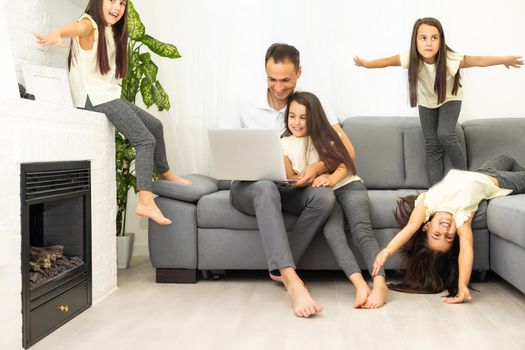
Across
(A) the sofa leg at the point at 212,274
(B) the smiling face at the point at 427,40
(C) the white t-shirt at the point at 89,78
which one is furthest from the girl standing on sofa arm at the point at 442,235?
(C) the white t-shirt at the point at 89,78

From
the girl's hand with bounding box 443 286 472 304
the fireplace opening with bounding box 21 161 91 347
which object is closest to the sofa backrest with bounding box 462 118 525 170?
the girl's hand with bounding box 443 286 472 304

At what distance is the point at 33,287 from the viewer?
1933 mm

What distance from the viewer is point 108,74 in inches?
99.0

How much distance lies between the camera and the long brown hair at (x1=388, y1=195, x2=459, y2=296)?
2.52 m

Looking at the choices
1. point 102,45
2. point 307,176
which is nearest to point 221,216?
point 307,176

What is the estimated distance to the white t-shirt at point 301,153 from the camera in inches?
104

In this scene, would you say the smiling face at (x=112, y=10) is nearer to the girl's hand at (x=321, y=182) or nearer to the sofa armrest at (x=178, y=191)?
the sofa armrest at (x=178, y=191)

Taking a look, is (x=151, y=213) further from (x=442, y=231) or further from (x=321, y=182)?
(x=442, y=231)

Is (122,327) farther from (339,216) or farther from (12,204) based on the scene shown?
(339,216)

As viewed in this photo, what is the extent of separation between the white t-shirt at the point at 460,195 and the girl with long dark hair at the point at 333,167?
29cm

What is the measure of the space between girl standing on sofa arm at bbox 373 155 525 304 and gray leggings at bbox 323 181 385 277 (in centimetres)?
8

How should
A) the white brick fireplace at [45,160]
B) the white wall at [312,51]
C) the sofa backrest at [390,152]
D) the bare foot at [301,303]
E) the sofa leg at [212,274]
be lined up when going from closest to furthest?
the white brick fireplace at [45,160] → the bare foot at [301,303] → the sofa leg at [212,274] → the sofa backrest at [390,152] → the white wall at [312,51]

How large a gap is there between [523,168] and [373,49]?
1125 millimetres

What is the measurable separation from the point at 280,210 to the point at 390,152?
111 centimetres
